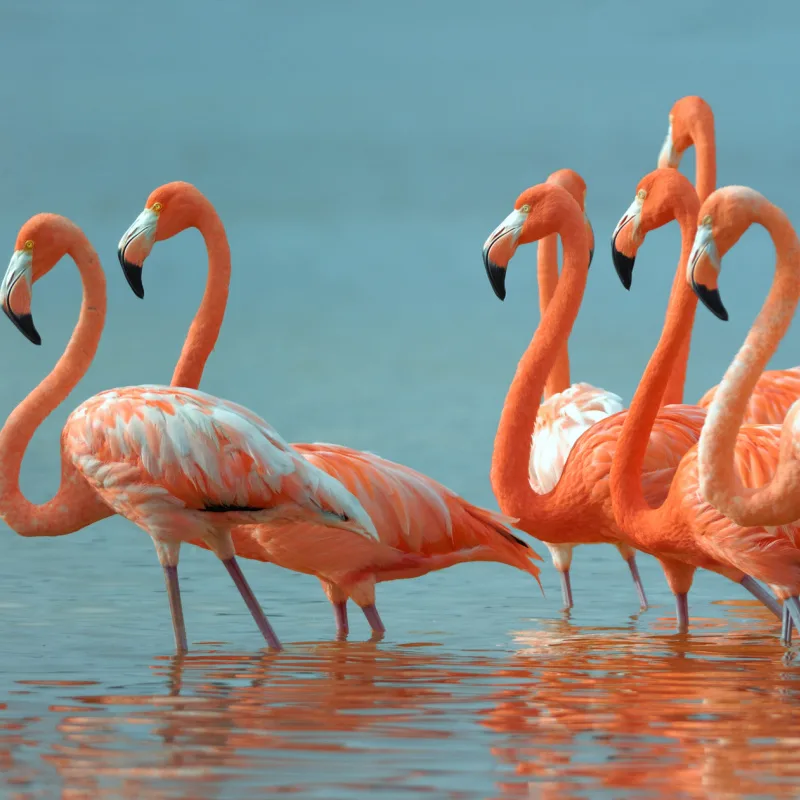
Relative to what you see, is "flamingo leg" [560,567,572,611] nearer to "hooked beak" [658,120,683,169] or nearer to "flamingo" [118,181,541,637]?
"flamingo" [118,181,541,637]

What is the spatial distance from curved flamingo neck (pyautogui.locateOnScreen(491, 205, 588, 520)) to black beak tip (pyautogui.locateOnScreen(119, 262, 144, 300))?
1804 mm

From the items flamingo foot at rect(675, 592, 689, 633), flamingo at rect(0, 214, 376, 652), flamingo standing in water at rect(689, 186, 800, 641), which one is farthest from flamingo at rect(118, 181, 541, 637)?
flamingo standing in water at rect(689, 186, 800, 641)

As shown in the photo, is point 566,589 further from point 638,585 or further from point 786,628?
point 786,628

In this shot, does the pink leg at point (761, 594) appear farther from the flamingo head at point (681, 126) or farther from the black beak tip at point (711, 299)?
the flamingo head at point (681, 126)

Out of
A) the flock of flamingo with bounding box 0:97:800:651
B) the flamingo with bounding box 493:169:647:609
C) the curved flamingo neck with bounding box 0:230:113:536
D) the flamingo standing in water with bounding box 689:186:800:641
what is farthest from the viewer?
the flamingo with bounding box 493:169:647:609

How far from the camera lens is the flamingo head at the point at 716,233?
20.1 feet

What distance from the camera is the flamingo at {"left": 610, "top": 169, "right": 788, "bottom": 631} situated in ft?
22.1

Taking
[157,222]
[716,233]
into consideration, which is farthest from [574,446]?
[157,222]

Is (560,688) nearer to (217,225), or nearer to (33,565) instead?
(217,225)

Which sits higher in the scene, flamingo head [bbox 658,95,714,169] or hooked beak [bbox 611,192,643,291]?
flamingo head [bbox 658,95,714,169]

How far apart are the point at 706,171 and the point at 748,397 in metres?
3.66

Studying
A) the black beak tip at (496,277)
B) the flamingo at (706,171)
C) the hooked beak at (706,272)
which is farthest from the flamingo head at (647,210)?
the hooked beak at (706,272)

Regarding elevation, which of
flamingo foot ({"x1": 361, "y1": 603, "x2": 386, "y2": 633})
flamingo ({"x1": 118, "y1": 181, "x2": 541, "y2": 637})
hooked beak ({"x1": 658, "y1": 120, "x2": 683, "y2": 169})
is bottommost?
flamingo foot ({"x1": 361, "y1": 603, "x2": 386, "y2": 633})

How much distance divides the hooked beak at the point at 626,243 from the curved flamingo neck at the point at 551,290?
1.91 m
